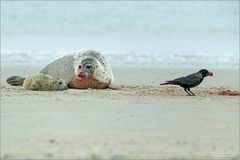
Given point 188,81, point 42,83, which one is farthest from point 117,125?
point 42,83

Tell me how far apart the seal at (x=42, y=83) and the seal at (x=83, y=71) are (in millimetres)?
599

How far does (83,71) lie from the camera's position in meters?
10.4

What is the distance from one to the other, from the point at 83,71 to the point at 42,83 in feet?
2.90

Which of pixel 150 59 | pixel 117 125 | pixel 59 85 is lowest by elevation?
pixel 117 125

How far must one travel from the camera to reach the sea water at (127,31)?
66.5 ft

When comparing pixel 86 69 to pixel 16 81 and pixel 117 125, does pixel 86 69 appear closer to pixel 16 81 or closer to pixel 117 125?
pixel 16 81

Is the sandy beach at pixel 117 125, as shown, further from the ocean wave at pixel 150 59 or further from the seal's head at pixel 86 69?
the ocean wave at pixel 150 59

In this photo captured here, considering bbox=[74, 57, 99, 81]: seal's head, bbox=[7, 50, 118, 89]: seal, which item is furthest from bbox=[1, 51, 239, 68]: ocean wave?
bbox=[74, 57, 99, 81]: seal's head

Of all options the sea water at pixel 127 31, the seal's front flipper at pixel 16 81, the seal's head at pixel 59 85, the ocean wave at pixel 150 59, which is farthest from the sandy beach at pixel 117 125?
the sea water at pixel 127 31

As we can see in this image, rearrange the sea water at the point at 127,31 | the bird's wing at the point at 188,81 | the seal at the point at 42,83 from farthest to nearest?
1. the sea water at the point at 127,31
2. the seal at the point at 42,83
3. the bird's wing at the point at 188,81

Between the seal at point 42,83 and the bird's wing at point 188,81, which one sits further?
the seal at point 42,83

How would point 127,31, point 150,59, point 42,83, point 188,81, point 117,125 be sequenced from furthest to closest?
point 127,31
point 150,59
point 42,83
point 188,81
point 117,125

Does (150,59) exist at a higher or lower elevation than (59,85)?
higher

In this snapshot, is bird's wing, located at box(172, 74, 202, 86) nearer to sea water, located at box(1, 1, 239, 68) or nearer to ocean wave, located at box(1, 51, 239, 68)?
sea water, located at box(1, 1, 239, 68)
